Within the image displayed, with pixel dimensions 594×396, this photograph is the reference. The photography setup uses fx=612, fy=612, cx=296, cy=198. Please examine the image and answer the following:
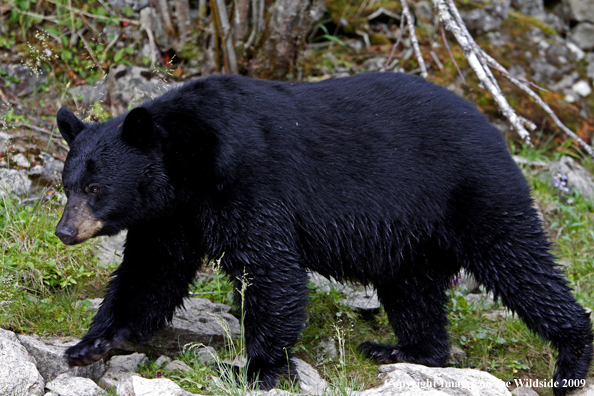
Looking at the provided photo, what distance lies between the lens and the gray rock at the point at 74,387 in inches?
136

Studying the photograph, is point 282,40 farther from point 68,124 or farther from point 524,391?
point 524,391

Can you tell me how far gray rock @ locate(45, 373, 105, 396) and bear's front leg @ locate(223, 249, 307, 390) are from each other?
3.09 ft

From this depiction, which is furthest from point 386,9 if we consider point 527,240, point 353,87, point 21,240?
point 21,240

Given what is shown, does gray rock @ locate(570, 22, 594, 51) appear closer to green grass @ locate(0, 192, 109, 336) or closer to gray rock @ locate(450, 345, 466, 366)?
gray rock @ locate(450, 345, 466, 366)

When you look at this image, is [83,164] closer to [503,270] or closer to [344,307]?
[344,307]

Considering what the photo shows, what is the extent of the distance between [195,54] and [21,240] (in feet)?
12.3

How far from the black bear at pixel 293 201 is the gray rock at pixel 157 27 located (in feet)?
12.9

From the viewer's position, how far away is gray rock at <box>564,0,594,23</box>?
8859 millimetres

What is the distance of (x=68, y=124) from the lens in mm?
3994

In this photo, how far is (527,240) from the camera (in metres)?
4.07

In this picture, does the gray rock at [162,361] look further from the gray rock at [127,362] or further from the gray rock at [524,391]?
the gray rock at [524,391]

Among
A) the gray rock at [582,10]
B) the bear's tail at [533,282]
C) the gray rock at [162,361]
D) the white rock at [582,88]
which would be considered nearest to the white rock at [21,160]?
the gray rock at [162,361]

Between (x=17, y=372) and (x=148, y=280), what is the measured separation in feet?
3.17

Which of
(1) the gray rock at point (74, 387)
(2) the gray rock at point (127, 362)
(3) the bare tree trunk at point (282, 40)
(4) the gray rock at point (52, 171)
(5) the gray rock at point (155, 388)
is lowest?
A: (2) the gray rock at point (127, 362)
